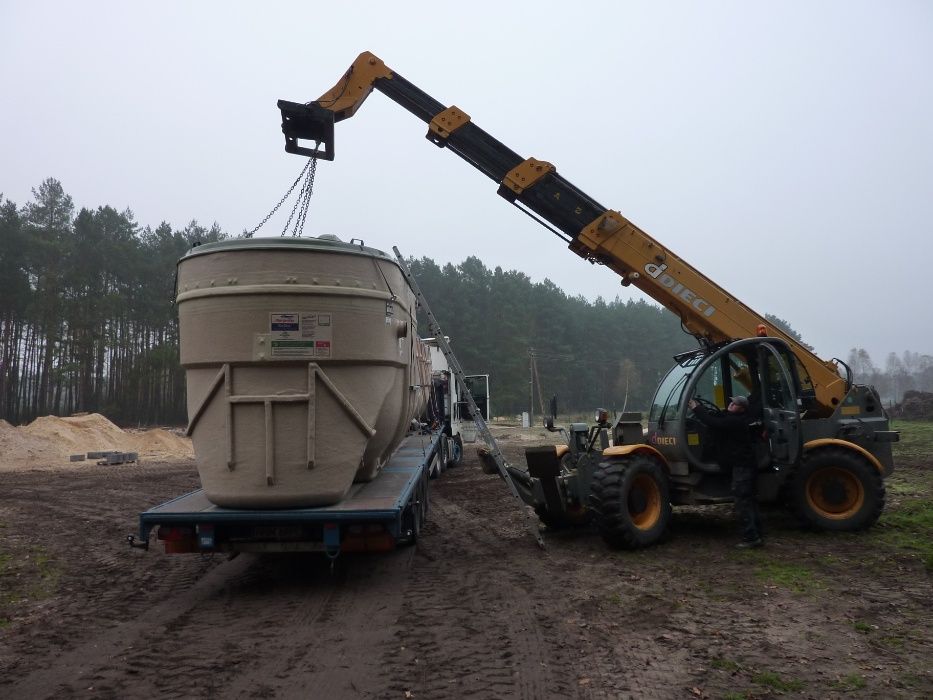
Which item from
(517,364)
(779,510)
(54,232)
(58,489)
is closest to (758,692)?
(779,510)

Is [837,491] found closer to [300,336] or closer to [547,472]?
[547,472]

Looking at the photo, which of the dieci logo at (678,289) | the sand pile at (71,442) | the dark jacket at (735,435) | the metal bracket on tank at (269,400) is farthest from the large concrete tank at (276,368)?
the sand pile at (71,442)

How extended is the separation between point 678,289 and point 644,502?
2.97 metres

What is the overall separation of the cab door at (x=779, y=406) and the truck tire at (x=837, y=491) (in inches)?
11.9

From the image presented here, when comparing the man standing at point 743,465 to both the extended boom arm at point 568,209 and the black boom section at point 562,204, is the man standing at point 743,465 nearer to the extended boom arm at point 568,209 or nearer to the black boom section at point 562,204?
the extended boom arm at point 568,209

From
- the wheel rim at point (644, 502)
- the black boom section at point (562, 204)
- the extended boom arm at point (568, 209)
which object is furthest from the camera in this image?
the black boom section at point (562, 204)

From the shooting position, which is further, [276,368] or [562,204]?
[562,204]

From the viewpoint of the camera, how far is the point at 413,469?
8.38m

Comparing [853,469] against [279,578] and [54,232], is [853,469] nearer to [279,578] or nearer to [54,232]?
[279,578]

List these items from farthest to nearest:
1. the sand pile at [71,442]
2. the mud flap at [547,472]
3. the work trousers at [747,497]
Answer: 1. the sand pile at [71,442]
2. the mud flap at [547,472]
3. the work trousers at [747,497]

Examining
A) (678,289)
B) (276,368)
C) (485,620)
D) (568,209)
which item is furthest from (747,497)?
(276,368)

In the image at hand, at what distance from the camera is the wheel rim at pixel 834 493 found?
7.57m

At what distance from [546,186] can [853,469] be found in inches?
208

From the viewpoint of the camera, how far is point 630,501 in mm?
7363
